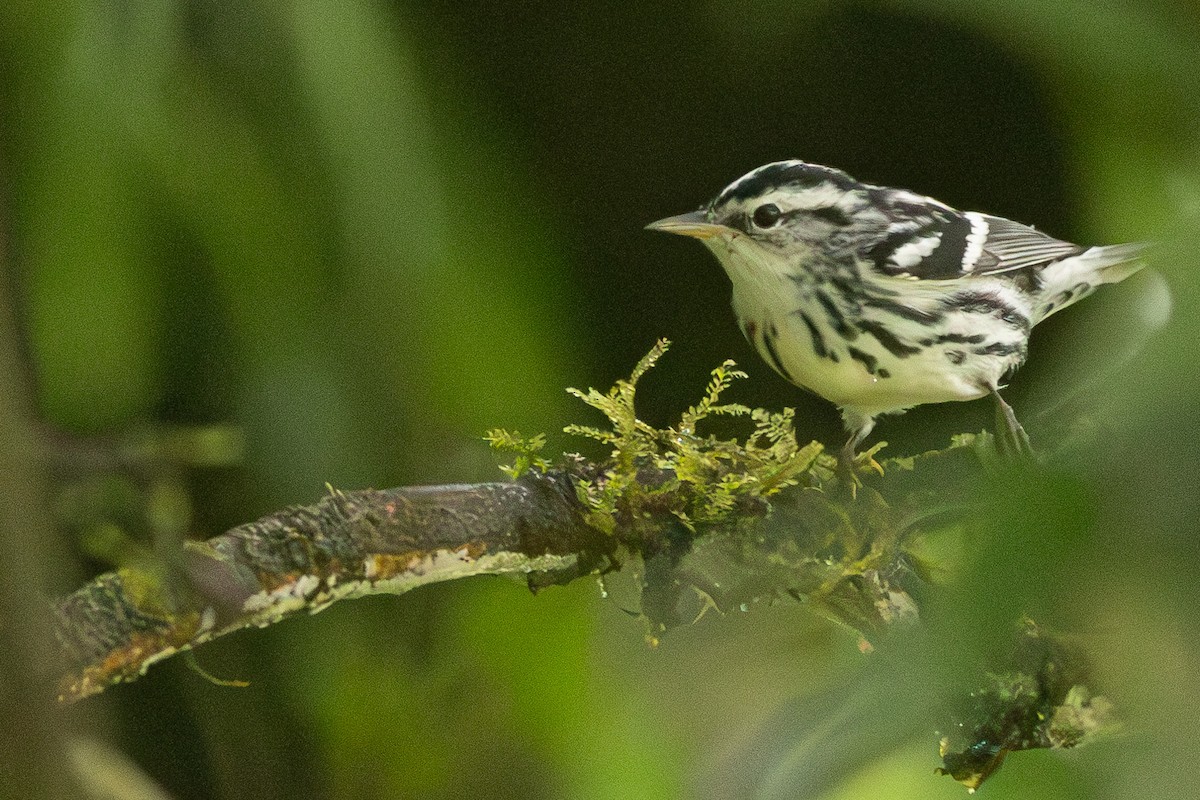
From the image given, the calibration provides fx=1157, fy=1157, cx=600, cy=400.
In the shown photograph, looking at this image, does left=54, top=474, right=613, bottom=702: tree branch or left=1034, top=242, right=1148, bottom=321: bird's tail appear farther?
left=1034, top=242, right=1148, bottom=321: bird's tail

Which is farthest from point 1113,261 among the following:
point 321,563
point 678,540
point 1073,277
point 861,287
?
point 321,563

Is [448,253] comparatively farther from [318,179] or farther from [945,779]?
[945,779]

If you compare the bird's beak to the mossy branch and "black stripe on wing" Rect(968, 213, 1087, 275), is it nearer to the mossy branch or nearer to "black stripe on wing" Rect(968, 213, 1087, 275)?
the mossy branch

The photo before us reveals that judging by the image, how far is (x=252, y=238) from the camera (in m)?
0.69

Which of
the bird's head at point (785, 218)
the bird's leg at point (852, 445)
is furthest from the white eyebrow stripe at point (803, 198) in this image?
the bird's leg at point (852, 445)

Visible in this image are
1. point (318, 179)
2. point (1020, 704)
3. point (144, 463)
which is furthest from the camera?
point (318, 179)

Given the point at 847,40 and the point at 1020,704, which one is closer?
the point at 1020,704

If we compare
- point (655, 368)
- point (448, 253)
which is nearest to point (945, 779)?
point (655, 368)

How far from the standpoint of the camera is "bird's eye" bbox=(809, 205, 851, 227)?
0.65 metres

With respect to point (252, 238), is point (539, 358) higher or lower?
lower

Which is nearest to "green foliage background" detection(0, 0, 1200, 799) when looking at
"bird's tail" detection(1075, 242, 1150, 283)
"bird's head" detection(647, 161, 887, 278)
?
"bird's tail" detection(1075, 242, 1150, 283)

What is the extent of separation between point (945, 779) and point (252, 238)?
0.50 metres

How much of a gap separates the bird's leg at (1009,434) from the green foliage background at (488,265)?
0.7 inches

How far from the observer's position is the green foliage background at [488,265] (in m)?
0.65
